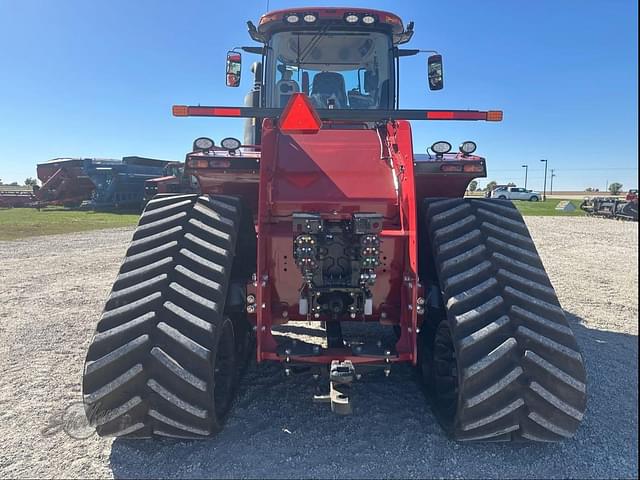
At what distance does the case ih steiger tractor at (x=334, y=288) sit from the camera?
2635mm

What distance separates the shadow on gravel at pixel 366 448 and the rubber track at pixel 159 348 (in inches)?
7.9

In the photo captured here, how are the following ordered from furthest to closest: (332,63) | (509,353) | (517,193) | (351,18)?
1. (517,193)
2. (332,63)
3. (351,18)
4. (509,353)

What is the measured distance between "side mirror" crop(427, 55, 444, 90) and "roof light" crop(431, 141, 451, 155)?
187cm

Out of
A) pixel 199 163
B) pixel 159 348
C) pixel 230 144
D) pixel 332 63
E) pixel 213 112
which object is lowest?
pixel 159 348

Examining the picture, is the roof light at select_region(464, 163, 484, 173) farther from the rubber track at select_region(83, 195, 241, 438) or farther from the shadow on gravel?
the rubber track at select_region(83, 195, 241, 438)

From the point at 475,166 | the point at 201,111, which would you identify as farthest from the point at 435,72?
the point at 201,111

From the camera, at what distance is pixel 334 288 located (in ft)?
10.1

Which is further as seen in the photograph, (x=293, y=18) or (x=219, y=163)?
(x=293, y=18)

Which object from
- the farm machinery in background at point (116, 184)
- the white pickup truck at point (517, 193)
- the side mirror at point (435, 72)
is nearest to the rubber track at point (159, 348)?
the side mirror at point (435, 72)

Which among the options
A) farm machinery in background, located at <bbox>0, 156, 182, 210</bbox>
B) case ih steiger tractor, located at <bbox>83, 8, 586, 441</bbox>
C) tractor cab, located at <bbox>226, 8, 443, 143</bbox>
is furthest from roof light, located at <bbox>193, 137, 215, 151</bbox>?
farm machinery in background, located at <bbox>0, 156, 182, 210</bbox>

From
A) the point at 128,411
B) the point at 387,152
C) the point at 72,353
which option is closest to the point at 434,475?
the point at 128,411

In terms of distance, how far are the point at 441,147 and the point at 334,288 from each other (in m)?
1.52

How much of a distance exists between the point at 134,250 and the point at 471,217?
227 cm

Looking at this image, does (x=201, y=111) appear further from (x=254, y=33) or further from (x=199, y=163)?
(x=254, y=33)
